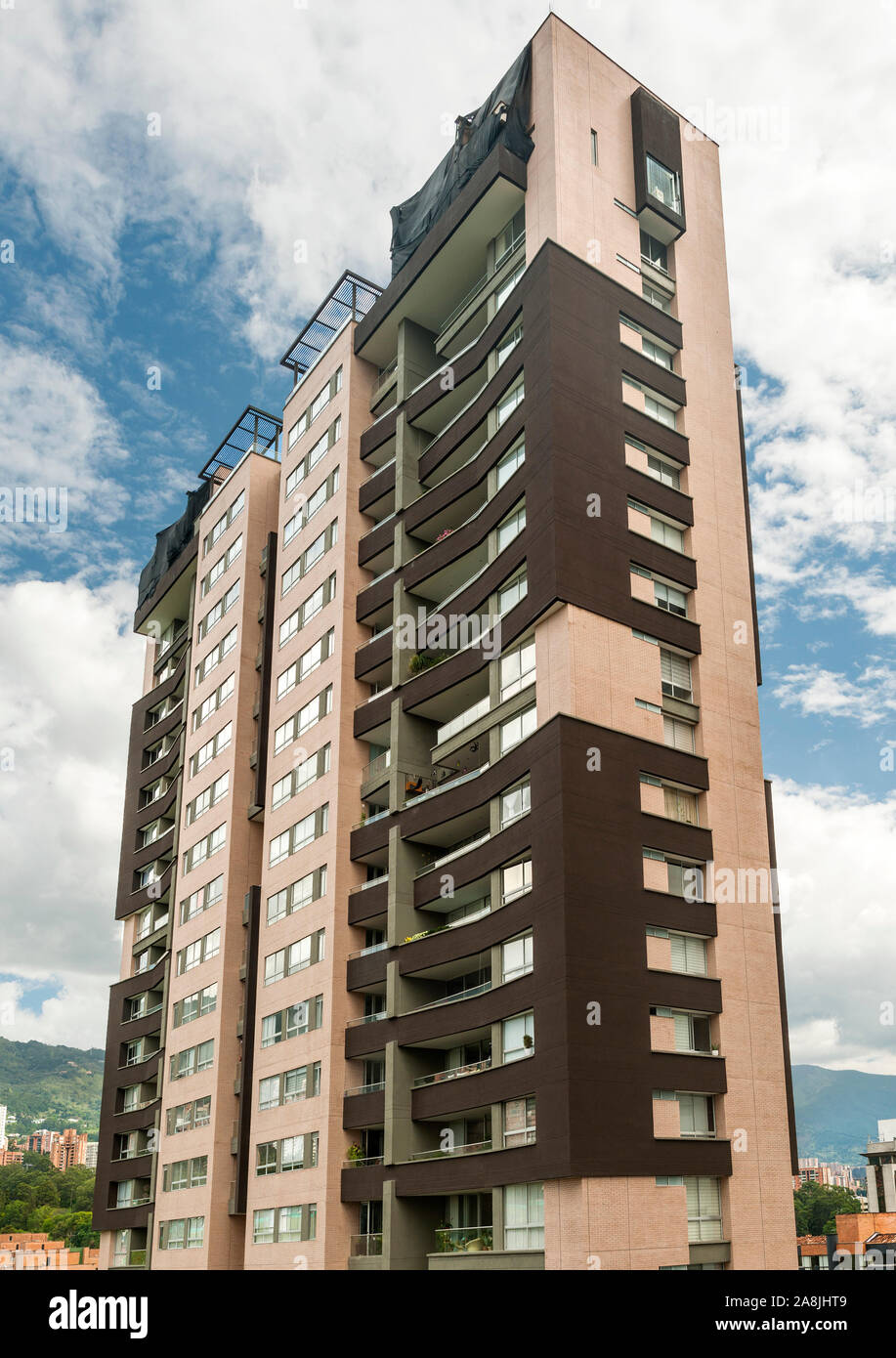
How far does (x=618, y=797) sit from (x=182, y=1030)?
37761 millimetres

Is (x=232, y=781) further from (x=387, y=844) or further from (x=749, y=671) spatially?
(x=749, y=671)

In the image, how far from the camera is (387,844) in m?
52.9

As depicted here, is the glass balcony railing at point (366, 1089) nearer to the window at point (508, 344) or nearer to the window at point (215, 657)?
the window at point (508, 344)

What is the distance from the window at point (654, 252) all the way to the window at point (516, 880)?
27635 millimetres

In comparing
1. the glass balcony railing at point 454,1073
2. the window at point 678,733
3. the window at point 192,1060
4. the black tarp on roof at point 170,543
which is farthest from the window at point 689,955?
the black tarp on roof at point 170,543

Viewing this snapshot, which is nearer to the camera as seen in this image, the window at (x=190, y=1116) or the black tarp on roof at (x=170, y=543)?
the window at (x=190, y=1116)

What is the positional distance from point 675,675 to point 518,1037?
1539 cm

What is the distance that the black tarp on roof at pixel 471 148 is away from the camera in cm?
5284

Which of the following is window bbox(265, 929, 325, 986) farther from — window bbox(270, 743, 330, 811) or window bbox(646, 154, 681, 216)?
window bbox(646, 154, 681, 216)

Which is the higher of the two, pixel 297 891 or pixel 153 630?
pixel 153 630

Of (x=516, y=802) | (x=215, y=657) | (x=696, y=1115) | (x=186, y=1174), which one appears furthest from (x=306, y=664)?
(x=696, y=1115)

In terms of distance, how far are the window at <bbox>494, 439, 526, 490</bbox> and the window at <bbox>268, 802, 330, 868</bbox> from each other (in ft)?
58.4
